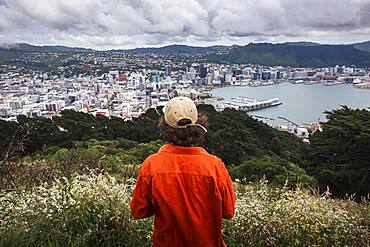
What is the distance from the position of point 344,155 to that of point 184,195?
10513 mm

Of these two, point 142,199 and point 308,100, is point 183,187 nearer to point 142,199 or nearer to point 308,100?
point 142,199

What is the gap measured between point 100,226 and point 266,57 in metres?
114

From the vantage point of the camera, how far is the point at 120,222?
2.34 metres

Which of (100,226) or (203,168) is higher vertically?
(203,168)

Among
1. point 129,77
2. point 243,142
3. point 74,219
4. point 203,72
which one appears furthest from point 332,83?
point 74,219

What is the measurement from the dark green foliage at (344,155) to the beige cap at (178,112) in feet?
30.3

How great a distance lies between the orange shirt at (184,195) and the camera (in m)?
1.38

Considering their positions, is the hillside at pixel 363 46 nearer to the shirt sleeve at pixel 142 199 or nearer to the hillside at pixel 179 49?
the hillside at pixel 179 49

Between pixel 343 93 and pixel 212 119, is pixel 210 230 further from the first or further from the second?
pixel 343 93

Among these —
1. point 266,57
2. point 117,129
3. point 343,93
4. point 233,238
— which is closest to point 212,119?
point 117,129

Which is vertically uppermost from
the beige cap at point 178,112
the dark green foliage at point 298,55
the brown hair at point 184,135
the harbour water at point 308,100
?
the beige cap at point 178,112

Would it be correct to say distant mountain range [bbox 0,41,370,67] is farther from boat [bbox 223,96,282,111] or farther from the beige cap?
the beige cap

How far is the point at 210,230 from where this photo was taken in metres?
1.48

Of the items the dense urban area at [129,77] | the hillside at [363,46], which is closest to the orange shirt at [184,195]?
the dense urban area at [129,77]
